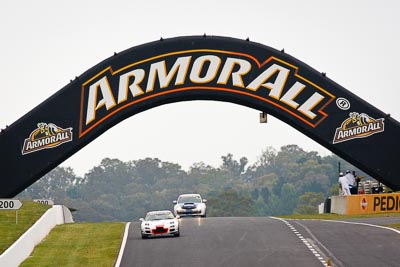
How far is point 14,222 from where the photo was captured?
44.1 meters

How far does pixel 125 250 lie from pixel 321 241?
7234mm

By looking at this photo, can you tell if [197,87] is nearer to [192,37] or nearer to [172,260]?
[192,37]

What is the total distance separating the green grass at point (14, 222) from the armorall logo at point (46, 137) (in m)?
3.15

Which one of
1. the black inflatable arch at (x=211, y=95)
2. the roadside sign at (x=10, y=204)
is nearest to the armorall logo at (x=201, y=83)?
the black inflatable arch at (x=211, y=95)

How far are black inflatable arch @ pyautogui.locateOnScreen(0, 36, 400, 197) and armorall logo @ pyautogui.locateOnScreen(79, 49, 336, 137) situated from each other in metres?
0.05

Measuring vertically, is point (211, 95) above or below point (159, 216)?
above

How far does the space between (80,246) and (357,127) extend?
713 inches

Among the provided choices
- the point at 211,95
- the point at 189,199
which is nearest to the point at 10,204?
the point at 211,95

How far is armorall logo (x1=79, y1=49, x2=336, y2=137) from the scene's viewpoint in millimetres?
51125

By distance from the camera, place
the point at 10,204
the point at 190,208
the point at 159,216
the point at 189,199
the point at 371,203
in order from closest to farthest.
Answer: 1. the point at 10,204
2. the point at 159,216
3. the point at 371,203
4. the point at 190,208
5. the point at 189,199

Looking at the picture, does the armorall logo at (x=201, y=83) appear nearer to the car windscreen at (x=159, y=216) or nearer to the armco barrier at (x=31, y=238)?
the armco barrier at (x=31, y=238)

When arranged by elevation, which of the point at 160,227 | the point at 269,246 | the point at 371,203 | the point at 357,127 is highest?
the point at 357,127

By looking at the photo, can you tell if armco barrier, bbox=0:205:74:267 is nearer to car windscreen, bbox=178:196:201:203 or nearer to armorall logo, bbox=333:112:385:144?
car windscreen, bbox=178:196:201:203

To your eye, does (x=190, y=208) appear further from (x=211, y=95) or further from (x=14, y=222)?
(x=14, y=222)
